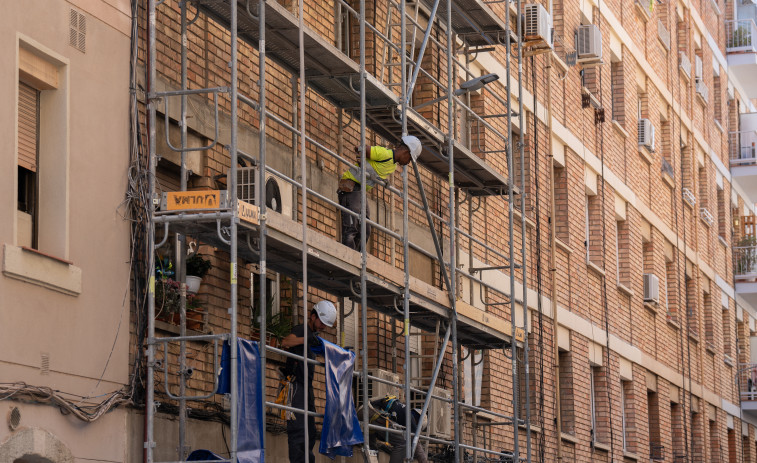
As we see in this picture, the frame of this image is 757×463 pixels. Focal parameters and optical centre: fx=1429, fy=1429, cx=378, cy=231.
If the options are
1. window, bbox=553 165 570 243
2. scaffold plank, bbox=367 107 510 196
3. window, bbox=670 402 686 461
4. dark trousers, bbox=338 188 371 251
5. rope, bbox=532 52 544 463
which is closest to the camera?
dark trousers, bbox=338 188 371 251

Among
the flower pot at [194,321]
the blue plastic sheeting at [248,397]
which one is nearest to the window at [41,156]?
the blue plastic sheeting at [248,397]

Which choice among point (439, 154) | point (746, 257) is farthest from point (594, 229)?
point (746, 257)

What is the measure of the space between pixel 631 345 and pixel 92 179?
1715 cm

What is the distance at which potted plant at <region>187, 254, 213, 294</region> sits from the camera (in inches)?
495

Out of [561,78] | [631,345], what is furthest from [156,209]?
[631,345]

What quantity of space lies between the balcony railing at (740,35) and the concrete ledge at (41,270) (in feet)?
105

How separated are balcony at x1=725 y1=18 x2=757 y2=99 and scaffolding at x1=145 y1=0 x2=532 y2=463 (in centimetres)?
2077

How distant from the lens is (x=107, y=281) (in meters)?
11.5

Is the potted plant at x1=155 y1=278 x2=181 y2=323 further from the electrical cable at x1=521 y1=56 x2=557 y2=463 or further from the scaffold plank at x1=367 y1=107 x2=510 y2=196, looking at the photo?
the electrical cable at x1=521 y1=56 x2=557 y2=463

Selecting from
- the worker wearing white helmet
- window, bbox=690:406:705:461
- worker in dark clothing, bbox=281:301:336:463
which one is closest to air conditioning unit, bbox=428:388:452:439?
the worker wearing white helmet

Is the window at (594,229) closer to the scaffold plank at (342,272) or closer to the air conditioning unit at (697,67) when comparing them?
the scaffold plank at (342,272)

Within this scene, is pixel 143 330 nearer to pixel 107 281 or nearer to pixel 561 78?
pixel 107 281

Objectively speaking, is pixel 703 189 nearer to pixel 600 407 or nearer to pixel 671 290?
pixel 671 290

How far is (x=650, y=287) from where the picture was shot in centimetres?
2833
